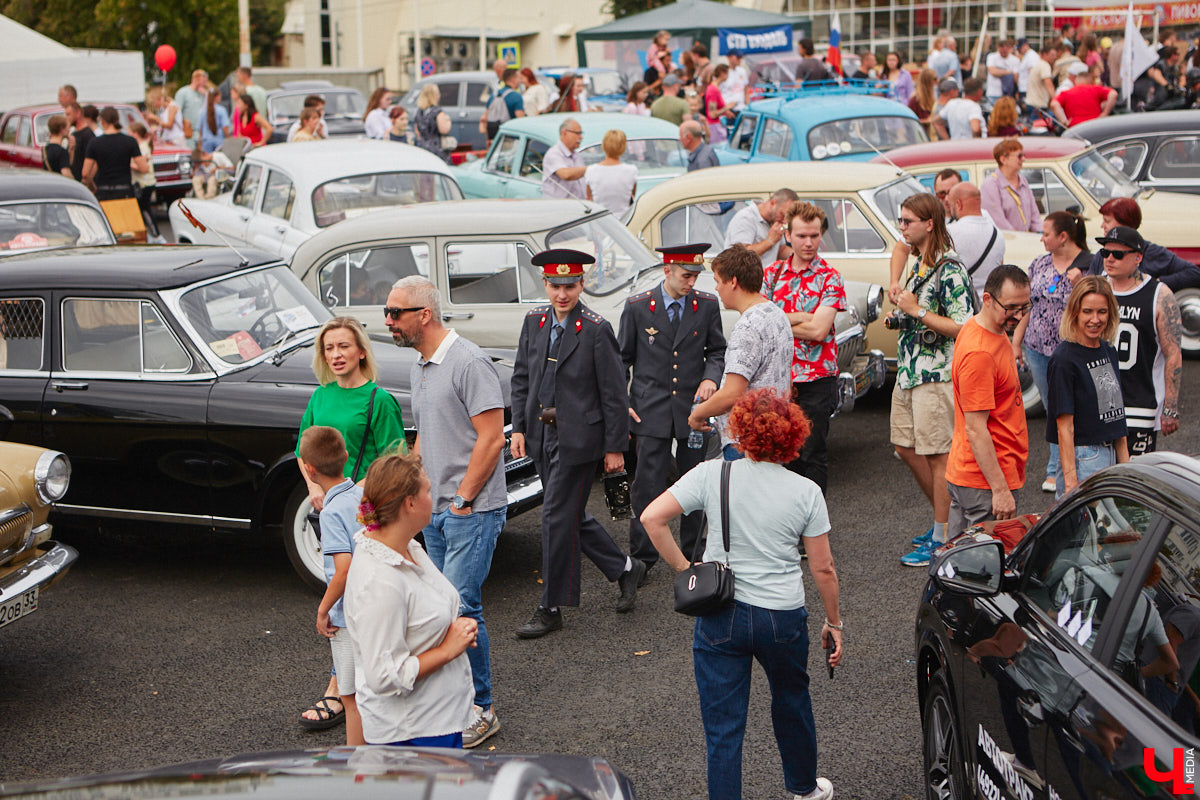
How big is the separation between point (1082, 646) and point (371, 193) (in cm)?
1001

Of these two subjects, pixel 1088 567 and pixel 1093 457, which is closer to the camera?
pixel 1088 567

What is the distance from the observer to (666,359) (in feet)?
22.3

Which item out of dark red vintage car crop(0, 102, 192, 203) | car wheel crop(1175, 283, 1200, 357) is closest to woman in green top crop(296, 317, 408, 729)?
car wheel crop(1175, 283, 1200, 357)

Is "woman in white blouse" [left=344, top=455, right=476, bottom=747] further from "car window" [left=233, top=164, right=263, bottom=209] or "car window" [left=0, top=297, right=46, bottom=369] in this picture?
"car window" [left=233, top=164, right=263, bottom=209]

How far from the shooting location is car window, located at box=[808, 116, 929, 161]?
1424 cm

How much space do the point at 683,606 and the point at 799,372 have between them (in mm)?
3294

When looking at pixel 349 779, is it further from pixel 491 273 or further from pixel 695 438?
pixel 491 273

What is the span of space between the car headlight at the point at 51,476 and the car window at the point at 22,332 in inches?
55.4

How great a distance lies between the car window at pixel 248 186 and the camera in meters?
12.9

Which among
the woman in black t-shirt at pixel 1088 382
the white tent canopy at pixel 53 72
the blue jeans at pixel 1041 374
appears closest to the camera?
the woman in black t-shirt at pixel 1088 382

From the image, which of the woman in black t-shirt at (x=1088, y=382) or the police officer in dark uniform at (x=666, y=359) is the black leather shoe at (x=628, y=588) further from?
the woman in black t-shirt at (x=1088, y=382)

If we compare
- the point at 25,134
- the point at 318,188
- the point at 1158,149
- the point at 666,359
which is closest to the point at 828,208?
the point at 666,359

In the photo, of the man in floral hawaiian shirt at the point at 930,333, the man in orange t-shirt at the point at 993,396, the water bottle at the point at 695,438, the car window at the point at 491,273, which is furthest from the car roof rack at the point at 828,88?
the man in orange t-shirt at the point at 993,396

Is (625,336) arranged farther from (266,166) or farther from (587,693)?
(266,166)
